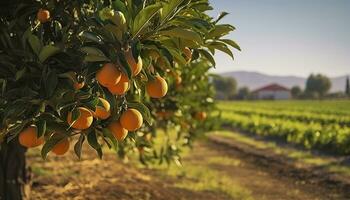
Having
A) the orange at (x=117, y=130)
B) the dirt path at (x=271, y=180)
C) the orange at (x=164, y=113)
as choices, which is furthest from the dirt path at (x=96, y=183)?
the orange at (x=117, y=130)

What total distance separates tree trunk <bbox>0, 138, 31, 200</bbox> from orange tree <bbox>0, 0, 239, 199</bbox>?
2.30 meters

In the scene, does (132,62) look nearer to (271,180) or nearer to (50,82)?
(50,82)

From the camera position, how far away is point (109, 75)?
87.4 inches

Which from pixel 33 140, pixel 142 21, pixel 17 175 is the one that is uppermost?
pixel 142 21

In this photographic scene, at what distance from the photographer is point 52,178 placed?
738 centimetres

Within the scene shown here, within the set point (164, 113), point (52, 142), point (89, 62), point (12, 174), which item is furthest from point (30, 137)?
point (164, 113)

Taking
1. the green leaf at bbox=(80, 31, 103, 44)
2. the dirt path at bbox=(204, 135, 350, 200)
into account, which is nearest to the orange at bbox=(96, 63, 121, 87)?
the green leaf at bbox=(80, 31, 103, 44)

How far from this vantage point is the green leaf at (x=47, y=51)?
2498 mm

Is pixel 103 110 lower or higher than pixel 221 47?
lower

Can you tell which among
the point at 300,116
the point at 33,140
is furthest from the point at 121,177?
the point at 300,116

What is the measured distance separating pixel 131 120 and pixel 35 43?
685 millimetres

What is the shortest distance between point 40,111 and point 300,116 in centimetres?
2396

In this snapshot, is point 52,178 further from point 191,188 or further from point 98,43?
point 98,43

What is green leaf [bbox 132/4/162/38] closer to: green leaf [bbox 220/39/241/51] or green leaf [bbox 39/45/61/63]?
green leaf [bbox 39/45/61/63]
